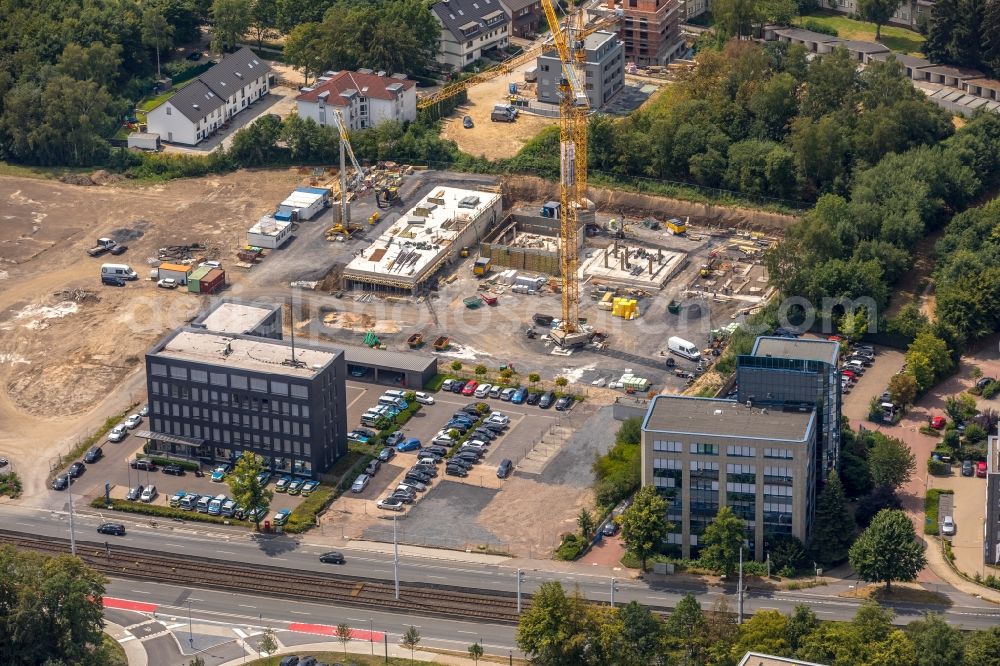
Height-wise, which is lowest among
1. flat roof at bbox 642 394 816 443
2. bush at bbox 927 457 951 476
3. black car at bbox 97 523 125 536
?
black car at bbox 97 523 125 536

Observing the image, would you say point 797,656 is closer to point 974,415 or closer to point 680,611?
point 680,611

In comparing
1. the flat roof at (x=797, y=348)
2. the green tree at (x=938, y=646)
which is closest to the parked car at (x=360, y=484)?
the flat roof at (x=797, y=348)

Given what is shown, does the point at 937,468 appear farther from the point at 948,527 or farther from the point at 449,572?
the point at 449,572

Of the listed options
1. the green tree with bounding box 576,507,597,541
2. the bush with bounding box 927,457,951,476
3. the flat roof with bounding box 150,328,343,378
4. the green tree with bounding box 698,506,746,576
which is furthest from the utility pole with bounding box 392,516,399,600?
the bush with bounding box 927,457,951,476

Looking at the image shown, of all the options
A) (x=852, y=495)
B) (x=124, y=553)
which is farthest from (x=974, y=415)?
(x=124, y=553)

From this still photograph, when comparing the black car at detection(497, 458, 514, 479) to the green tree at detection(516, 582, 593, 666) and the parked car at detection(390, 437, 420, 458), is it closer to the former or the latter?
the parked car at detection(390, 437, 420, 458)
